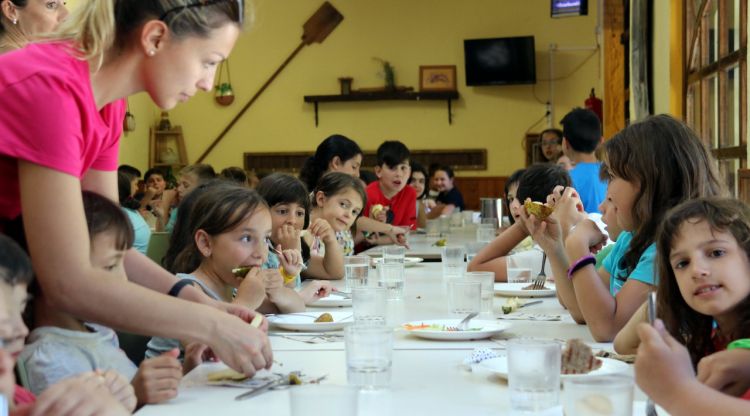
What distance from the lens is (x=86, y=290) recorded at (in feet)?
5.12

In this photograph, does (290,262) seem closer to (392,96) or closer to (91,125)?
(91,125)

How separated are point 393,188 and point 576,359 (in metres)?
5.12

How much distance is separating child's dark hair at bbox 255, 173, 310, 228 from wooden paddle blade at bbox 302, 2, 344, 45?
867cm

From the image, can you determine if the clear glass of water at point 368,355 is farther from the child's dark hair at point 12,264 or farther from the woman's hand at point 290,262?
the woman's hand at point 290,262

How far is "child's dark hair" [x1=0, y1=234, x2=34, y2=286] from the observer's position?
1376 millimetres

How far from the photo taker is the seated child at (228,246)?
2684 mm

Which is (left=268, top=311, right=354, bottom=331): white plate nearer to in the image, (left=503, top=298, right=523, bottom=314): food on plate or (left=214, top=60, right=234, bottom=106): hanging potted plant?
(left=503, top=298, right=523, bottom=314): food on plate

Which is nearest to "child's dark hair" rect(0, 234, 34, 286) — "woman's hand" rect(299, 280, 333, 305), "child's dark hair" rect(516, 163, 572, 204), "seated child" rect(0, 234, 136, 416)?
"seated child" rect(0, 234, 136, 416)

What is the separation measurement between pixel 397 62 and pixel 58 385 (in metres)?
10.9

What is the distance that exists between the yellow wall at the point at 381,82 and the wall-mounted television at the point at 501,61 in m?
0.24

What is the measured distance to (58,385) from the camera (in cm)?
133

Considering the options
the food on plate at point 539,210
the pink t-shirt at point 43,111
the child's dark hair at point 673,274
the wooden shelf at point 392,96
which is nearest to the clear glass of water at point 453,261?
the food on plate at point 539,210

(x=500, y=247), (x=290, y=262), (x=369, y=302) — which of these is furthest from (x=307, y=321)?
(x=500, y=247)

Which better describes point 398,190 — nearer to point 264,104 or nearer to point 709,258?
point 709,258
